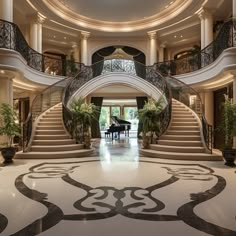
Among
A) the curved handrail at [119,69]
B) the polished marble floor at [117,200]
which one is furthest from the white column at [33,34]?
the polished marble floor at [117,200]

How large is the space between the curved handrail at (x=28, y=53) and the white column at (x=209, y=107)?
8.02 m

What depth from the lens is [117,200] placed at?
4184mm

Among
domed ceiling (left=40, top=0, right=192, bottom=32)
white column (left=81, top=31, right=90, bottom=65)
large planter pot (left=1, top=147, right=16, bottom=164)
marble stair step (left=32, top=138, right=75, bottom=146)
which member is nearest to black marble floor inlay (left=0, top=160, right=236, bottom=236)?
large planter pot (left=1, top=147, right=16, bottom=164)

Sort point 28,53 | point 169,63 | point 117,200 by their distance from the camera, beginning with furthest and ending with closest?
point 169,63, point 28,53, point 117,200

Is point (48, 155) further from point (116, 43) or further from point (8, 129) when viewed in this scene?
point (116, 43)

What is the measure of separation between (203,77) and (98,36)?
28.7 ft

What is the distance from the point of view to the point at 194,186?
16.6ft

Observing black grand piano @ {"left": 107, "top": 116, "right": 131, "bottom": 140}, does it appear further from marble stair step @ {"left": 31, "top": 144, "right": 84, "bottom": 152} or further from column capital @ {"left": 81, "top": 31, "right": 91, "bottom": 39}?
marble stair step @ {"left": 31, "top": 144, "right": 84, "bottom": 152}

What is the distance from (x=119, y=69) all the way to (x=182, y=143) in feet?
25.5

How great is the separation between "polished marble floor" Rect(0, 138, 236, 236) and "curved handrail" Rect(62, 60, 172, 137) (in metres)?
3.13

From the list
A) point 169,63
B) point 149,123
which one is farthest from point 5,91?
point 169,63

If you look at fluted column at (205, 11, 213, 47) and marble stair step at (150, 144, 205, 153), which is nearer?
marble stair step at (150, 144, 205, 153)

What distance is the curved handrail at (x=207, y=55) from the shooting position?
9.38m

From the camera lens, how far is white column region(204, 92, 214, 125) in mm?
12492
